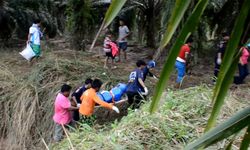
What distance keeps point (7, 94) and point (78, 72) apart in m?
1.45

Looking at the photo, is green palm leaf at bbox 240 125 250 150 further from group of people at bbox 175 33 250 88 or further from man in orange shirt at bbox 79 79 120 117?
group of people at bbox 175 33 250 88

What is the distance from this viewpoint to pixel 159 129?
458cm

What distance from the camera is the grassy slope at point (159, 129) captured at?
4383 mm

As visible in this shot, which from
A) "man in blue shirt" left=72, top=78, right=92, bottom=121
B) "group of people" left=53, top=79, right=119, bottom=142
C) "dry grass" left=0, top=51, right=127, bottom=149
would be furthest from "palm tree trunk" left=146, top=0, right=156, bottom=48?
"group of people" left=53, top=79, right=119, bottom=142

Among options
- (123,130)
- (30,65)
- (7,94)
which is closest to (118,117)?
(7,94)

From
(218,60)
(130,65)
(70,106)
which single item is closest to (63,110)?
(70,106)

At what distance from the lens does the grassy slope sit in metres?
4.38

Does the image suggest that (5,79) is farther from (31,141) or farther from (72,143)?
(72,143)

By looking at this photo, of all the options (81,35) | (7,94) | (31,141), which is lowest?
(31,141)

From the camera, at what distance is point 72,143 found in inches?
191

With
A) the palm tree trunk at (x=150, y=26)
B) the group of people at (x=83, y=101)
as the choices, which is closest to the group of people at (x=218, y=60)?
the group of people at (x=83, y=101)

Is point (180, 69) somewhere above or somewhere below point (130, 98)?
above

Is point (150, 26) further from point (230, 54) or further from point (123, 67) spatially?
point (230, 54)

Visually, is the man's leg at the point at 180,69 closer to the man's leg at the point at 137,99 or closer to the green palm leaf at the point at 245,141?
the man's leg at the point at 137,99
